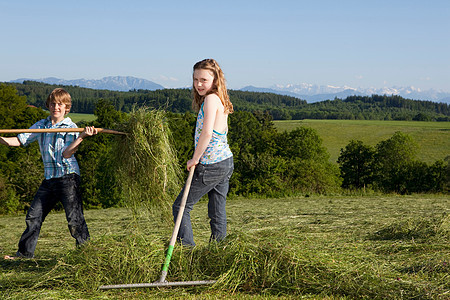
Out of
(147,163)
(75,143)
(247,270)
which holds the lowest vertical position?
(247,270)

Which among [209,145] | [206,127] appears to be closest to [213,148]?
[209,145]

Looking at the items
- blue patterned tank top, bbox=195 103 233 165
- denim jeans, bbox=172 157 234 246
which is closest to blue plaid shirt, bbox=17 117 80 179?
denim jeans, bbox=172 157 234 246

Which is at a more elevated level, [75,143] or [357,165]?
[75,143]

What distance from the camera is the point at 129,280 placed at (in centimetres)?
389

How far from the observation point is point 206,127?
4.07 meters

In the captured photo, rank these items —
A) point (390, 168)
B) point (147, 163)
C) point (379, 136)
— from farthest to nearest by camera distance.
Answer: point (379, 136) → point (390, 168) → point (147, 163)

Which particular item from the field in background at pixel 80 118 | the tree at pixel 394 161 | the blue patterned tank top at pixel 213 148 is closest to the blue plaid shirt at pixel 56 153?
the blue patterned tank top at pixel 213 148

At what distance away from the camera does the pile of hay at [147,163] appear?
4.78 m

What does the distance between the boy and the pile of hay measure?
418 millimetres

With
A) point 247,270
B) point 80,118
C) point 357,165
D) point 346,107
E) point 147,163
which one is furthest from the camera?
point 346,107

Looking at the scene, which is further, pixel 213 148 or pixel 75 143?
pixel 75 143

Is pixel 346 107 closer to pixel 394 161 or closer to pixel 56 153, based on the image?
pixel 394 161

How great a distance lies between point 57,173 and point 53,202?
0.42 meters

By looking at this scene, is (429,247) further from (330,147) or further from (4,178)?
(330,147)
